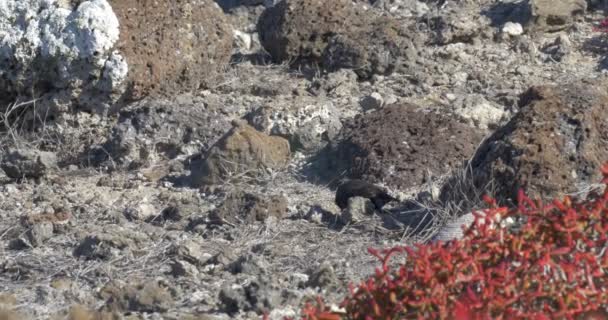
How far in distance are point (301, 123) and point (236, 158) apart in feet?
2.21

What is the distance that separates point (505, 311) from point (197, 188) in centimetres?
307

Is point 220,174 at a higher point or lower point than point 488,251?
lower

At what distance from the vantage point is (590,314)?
355 cm

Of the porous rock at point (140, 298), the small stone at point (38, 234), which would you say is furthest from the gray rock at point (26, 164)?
the porous rock at point (140, 298)

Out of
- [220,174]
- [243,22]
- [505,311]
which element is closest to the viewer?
[505,311]

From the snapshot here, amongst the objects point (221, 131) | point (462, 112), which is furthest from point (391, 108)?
point (221, 131)

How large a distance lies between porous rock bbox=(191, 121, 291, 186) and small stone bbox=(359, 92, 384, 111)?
3.34 feet

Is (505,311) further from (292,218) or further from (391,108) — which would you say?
(391,108)

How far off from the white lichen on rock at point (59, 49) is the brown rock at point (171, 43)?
0.11 meters

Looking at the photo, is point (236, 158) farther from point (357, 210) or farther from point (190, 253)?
point (190, 253)

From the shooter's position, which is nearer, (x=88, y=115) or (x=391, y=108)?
(x=391, y=108)

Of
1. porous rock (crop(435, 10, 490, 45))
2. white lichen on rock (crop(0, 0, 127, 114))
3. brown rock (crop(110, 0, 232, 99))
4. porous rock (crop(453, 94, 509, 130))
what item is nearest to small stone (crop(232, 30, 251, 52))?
brown rock (crop(110, 0, 232, 99))

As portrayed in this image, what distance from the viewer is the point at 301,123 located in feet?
22.1

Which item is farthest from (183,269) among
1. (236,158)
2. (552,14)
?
(552,14)
